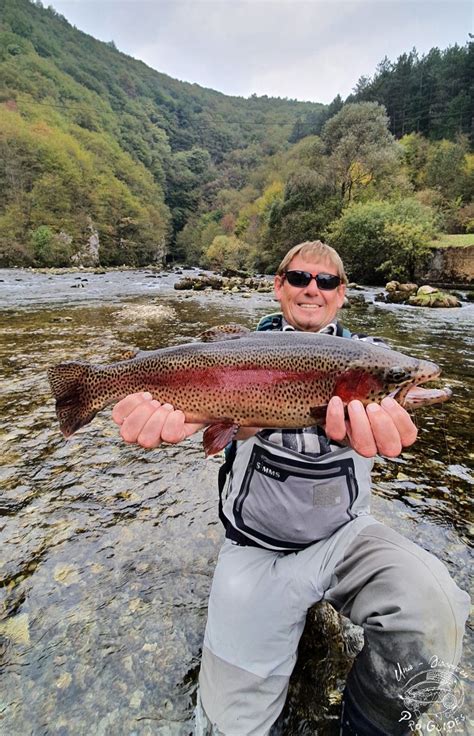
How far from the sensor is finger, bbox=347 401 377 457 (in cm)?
184

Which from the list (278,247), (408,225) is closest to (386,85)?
(278,247)

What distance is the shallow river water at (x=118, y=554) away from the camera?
1890 millimetres

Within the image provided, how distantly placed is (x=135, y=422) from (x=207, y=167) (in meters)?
143

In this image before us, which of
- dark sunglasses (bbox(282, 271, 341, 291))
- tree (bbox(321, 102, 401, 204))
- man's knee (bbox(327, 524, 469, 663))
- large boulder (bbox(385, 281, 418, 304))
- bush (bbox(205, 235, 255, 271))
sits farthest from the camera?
bush (bbox(205, 235, 255, 271))

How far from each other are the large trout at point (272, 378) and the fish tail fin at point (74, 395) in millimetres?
346

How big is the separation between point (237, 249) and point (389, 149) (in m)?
22.8

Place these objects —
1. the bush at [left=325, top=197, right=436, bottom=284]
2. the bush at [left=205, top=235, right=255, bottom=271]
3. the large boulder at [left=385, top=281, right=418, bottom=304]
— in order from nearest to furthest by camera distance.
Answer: the large boulder at [left=385, top=281, right=418, bottom=304]
the bush at [left=325, top=197, right=436, bottom=284]
the bush at [left=205, top=235, right=255, bottom=271]

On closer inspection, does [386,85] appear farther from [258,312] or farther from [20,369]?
[20,369]

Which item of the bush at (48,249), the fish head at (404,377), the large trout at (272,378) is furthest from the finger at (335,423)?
the bush at (48,249)

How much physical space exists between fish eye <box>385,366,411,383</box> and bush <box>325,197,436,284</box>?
28508 millimetres

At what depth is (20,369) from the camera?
23.9 ft

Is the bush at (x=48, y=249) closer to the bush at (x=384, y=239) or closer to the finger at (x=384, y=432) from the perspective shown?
the bush at (x=384, y=239)

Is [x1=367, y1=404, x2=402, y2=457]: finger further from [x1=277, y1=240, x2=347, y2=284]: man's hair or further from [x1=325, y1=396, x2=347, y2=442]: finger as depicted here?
[x1=277, y1=240, x2=347, y2=284]: man's hair

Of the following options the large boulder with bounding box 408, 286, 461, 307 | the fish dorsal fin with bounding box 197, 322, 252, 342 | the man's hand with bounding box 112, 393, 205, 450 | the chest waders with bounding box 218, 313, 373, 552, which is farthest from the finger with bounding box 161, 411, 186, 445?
the large boulder with bounding box 408, 286, 461, 307
